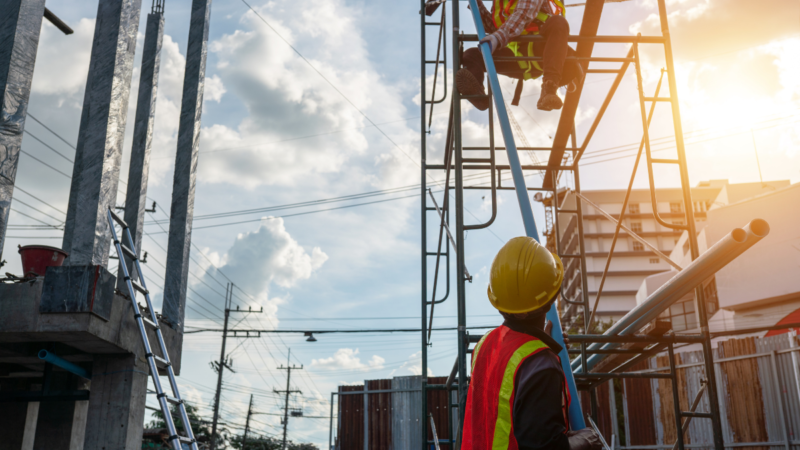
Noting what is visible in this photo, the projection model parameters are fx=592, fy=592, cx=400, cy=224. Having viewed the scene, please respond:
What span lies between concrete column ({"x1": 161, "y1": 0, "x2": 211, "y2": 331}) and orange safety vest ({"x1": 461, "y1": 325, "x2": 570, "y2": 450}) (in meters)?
6.82

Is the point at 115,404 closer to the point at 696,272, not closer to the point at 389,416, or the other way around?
the point at 696,272

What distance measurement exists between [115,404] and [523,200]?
5.14m

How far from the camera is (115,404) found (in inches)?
244

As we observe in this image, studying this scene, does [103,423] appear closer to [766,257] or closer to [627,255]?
[766,257]

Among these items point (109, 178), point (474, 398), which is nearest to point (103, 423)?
point (109, 178)

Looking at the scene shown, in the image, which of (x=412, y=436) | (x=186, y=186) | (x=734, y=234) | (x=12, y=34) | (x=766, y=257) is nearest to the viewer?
(x=734, y=234)

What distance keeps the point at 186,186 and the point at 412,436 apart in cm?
1084

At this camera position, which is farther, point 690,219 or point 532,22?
point 532,22

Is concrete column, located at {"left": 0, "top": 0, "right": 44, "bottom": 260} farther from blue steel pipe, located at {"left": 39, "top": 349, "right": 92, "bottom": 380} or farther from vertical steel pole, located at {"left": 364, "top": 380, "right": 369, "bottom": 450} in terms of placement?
vertical steel pole, located at {"left": 364, "top": 380, "right": 369, "bottom": 450}

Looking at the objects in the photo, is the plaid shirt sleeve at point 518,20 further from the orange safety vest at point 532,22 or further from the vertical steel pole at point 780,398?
the vertical steel pole at point 780,398

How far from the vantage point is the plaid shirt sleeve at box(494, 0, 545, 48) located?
198 inches

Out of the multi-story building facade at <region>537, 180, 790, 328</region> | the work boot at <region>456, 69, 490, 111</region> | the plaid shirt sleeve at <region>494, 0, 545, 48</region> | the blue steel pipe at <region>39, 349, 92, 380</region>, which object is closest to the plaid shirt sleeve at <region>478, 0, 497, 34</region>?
the plaid shirt sleeve at <region>494, 0, 545, 48</region>

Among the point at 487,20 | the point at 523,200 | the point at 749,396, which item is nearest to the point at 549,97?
the point at 487,20

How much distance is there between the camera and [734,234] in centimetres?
278
